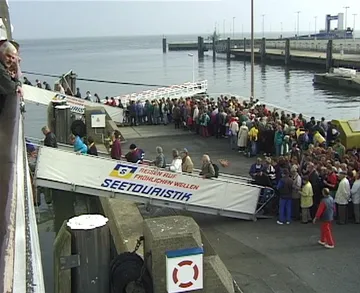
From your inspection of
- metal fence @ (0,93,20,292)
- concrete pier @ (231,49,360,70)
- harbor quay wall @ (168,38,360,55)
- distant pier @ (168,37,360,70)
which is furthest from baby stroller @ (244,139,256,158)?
harbor quay wall @ (168,38,360,55)

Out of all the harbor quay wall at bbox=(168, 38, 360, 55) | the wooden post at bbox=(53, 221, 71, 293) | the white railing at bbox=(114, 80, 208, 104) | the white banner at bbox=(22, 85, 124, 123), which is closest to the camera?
the wooden post at bbox=(53, 221, 71, 293)

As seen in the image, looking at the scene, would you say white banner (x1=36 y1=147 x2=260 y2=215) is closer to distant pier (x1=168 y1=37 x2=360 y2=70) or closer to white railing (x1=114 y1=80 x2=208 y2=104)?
white railing (x1=114 y1=80 x2=208 y2=104)

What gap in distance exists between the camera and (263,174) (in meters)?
12.7

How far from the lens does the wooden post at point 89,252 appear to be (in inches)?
194

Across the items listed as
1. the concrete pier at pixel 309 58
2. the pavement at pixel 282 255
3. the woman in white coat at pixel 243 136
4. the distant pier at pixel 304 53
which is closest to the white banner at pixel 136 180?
the pavement at pixel 282 255

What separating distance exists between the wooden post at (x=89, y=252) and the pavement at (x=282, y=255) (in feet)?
→ 13.2

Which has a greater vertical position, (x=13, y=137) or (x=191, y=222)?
(x=13, y=137)

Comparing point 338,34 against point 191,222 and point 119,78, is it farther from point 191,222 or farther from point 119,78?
point 191,222

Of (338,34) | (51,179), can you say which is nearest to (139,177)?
(51,179)

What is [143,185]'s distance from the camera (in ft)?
38.3

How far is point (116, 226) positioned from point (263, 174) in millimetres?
4733

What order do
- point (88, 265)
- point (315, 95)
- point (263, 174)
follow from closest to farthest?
point (88, 265) → point (263, 174) → point (315, 95)

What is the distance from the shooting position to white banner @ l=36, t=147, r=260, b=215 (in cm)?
1143

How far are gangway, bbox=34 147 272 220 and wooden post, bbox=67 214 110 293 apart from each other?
6429mm
